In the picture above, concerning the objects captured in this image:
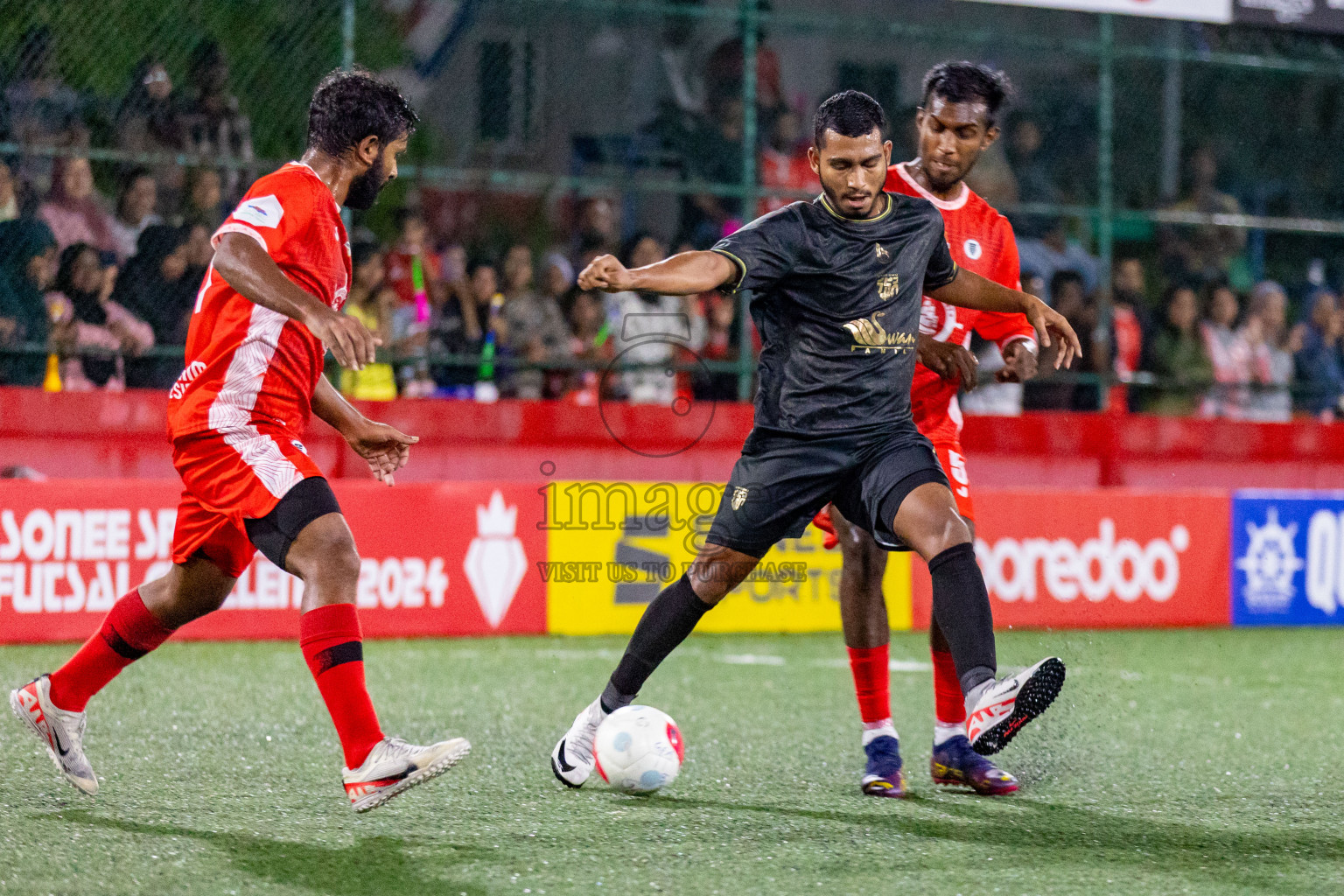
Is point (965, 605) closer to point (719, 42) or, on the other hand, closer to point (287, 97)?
point (287, 97)

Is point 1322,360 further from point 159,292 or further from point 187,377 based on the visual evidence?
point 187,377

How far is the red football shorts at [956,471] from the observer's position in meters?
5.01

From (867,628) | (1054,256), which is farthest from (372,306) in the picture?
(867,628)

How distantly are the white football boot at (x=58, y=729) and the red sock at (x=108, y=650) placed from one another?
Result: 24mm

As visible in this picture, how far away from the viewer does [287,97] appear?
33.0ft

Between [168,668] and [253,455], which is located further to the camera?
[168,668]

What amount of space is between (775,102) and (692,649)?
516cm

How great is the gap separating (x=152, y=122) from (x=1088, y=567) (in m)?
6.21

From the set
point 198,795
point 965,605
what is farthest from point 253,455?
point 965,605

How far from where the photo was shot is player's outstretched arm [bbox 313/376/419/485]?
443 centimetres

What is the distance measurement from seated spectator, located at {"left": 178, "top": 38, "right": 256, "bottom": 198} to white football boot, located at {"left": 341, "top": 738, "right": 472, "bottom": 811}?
6.26 meters

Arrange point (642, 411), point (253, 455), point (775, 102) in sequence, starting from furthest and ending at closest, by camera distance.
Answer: point (775, 102), point (642, 411), point (253, 455)

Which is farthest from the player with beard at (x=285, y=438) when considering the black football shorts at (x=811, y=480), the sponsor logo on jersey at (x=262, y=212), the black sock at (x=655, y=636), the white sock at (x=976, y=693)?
the white sock at (x=976, y=693)

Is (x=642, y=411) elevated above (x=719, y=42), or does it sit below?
below
